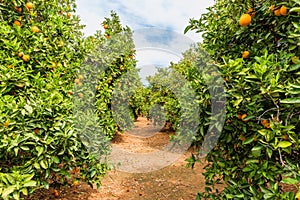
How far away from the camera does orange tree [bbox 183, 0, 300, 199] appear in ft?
5.20

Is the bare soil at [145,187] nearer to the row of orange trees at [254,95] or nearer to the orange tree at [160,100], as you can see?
the row of orange trees at [254,95]

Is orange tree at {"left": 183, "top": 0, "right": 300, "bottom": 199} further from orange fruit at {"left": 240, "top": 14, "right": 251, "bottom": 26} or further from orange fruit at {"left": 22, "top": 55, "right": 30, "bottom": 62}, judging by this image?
orange fruit at {"left": 22, "top": 55, "right": 30, "bottom": 62}

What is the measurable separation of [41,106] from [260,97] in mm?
2093

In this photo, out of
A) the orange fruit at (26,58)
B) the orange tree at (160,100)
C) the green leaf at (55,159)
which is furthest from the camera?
the orange tree at (160,100)

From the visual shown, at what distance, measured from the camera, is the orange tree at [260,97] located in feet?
5.20

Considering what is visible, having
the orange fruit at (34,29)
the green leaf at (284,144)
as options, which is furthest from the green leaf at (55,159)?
the green leaf at (284,144)

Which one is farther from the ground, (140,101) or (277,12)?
(277,12)

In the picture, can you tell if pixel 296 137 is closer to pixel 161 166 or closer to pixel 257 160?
pixel 257 160

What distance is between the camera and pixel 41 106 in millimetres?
2371

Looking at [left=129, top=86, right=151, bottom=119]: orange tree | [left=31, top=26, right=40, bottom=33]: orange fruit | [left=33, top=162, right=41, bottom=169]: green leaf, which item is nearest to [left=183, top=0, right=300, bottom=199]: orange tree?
[left=33, top=162, right=41, bottom=169]: green leaf

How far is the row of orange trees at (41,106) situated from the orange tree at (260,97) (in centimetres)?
164

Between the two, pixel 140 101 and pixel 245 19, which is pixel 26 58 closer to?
pixel 245 19

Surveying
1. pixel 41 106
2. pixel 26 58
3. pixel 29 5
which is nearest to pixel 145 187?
pixel 41 106

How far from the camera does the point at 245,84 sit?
175 cm
